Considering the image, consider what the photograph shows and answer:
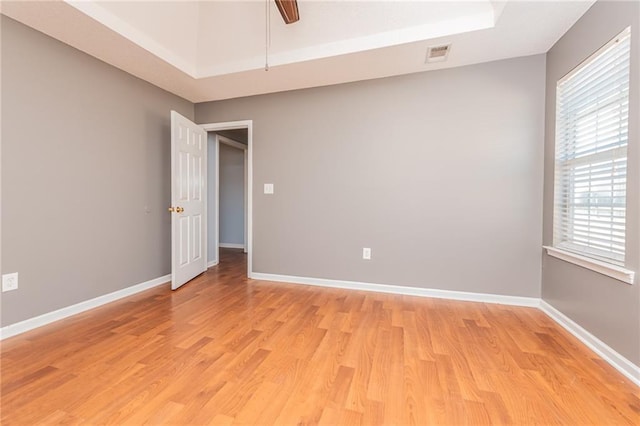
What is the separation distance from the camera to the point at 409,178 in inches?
117

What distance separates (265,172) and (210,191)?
48.3 inches

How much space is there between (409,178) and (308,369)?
215 centimetres

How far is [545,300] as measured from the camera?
2543 mm

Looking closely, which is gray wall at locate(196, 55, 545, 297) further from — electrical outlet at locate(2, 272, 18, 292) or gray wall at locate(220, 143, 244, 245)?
gray wall at locate(220, 143, 244, 245)

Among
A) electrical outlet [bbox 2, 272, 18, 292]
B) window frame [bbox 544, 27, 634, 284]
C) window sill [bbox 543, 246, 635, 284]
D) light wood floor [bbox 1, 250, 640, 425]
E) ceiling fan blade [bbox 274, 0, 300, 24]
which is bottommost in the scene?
light wood floor [bbox 1, 250, 640, 425]

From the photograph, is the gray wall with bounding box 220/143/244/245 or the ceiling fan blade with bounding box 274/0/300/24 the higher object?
the ceiling fan blade with bounding box 274/0/300/24

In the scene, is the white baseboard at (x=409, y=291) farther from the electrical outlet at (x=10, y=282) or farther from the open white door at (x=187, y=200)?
the electrical outlet at (x=10, y=282)

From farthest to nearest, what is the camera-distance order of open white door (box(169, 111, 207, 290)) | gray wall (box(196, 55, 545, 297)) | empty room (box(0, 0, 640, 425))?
open white door (box(169, 111, 207, 290)), gray wall (box(196, 55, 545, 297)), empty room (box(0, 0, 640, 425))

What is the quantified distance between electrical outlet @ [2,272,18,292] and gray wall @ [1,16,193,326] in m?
0.03

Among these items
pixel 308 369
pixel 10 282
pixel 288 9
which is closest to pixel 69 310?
pixel 10 282

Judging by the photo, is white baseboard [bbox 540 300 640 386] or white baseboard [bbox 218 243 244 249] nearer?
white baseboard [bbox 540 300 640 386]

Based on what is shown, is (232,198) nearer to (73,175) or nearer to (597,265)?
(73,175)

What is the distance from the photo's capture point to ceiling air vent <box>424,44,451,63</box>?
8.00 ft

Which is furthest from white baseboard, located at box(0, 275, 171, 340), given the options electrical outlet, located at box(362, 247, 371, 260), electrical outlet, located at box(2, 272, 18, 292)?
electrical outlet, located at box(362, 247, 371, 260)
